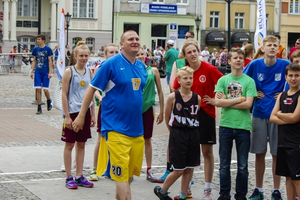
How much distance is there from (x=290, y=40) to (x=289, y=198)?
1983 inches

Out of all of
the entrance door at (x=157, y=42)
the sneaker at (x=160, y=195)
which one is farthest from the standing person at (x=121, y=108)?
the entrance door at (x=157, y=42)

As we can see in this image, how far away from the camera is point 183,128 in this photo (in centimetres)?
635

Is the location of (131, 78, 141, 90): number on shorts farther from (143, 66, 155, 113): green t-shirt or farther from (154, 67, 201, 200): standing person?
(143, 66, 155, 113): green t-shirt

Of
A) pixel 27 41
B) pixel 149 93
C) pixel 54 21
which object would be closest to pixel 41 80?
pixel 149 93

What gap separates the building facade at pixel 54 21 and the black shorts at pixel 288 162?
4244 centimetres

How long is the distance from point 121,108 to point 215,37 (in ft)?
148

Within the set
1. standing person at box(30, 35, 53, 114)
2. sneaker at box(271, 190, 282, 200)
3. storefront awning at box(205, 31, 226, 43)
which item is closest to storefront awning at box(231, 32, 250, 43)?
storefront awning at box(205, 31, 226, 43)

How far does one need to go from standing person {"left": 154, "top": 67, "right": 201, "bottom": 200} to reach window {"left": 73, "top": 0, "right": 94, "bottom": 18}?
4259cm

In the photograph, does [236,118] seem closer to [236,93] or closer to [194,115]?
[236,93]

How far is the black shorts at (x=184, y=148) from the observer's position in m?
6.31

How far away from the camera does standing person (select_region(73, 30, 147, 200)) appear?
5.47 metres

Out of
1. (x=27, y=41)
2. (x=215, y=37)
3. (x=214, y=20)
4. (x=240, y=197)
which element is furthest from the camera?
(x=214, y=20)

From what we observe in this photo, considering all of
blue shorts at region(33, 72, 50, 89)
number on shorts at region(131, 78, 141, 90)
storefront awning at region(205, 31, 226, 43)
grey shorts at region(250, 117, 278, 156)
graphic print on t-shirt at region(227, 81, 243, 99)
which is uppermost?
storefront awning at region(205, 31, 226, 43)

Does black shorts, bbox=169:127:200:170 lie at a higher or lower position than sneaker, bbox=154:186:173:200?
higher
